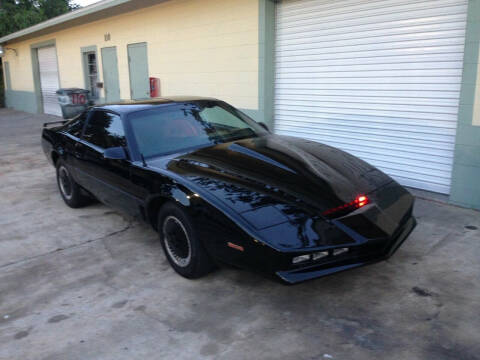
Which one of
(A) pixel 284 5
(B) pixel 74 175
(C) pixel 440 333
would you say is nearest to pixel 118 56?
(A) pixel 284 5

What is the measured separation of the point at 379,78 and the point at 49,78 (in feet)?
50.8

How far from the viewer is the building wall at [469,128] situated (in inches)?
194

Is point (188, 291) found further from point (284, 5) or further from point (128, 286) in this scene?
point (284, 5)

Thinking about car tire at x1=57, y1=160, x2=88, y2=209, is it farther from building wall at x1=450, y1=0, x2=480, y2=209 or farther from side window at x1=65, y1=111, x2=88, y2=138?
building wall at x1=450, y1=0, x2=480, y2=209

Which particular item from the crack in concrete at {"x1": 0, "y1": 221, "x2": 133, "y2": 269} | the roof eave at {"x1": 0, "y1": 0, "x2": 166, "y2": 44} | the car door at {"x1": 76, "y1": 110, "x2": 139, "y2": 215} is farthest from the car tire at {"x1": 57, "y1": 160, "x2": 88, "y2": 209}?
the roof eave at {"x1": 0, "y1": 0, "x2": 166, "y2": 44}

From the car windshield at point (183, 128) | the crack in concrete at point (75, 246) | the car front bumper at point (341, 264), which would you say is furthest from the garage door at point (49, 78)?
the car front bumper at point (341, 264)

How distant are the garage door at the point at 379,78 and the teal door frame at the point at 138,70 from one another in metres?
4.81

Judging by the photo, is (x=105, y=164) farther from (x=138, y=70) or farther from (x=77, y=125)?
(x=138, y=70)

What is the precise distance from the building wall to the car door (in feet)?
12.7

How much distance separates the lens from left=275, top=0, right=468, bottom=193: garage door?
558 centimetres

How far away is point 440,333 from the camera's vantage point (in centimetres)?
283

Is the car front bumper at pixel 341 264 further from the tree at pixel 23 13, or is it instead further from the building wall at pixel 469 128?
the tree at pixel 23 13

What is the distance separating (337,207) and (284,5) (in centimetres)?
559

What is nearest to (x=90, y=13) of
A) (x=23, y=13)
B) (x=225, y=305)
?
(x=225, y=305)
